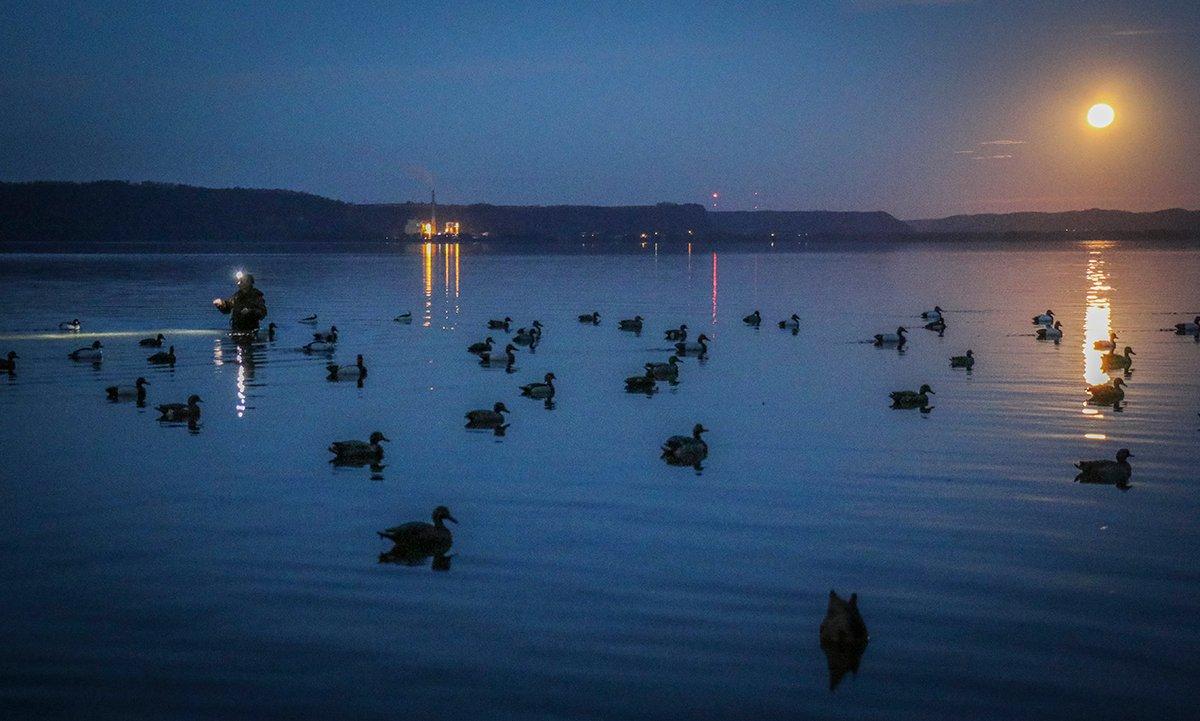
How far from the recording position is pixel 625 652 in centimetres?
1266

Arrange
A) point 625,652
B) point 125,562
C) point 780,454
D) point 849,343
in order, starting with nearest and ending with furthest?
point 625,652 → point 125,562 → point 780,454 → point 849,343

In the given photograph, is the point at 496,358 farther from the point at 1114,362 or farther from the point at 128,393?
the point at 1114,362

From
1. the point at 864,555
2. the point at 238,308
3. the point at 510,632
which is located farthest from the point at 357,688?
the point at 238,308

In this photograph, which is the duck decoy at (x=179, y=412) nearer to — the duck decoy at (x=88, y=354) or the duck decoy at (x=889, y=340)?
the duck decoy at (x=88, y=354)

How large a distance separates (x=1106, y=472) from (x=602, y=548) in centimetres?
946

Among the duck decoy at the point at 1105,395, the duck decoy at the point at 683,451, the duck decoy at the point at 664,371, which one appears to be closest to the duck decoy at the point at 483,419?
the duck decoy at the point at 683,451

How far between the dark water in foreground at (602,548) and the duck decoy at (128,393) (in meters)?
0.86

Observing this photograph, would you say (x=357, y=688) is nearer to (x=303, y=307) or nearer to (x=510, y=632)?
(x=510, y=632)

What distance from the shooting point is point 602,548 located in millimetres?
16406

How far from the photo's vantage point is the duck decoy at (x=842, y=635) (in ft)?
41.2

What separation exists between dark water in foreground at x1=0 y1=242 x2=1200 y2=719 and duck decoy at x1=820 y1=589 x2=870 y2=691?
8.7 inches

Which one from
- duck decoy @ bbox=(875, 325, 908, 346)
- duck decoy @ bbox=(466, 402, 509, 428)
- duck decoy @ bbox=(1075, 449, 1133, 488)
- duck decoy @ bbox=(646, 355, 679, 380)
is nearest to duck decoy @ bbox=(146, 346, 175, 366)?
duck decoy @ bbox=(646, 355, 679, 380)

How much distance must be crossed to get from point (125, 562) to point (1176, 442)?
64.7 ft

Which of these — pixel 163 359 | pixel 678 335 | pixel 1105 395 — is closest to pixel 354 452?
pixel 1105 395
